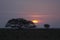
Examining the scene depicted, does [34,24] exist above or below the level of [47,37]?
above

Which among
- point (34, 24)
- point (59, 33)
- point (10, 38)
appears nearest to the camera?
point (10, 38)

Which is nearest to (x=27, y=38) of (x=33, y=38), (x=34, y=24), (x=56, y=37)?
(x=33, y=38)

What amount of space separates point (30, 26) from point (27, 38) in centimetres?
1123

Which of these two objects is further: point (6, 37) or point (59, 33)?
point (59, 33)

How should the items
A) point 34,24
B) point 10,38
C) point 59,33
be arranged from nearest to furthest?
point 10,38
point 59,33
point 34,24

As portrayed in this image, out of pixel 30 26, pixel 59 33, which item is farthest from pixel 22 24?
pixel 59 33

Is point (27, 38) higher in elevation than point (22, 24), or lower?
lower

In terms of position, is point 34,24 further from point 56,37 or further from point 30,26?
point 56,37

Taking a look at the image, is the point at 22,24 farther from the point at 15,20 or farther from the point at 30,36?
the point at 30,36

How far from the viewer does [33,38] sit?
20203 millimetres

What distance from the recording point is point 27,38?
20.3 meters

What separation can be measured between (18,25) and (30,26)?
163 cm

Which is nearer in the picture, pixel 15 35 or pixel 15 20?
pixel 15 35

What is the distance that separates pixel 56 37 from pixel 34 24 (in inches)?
400
